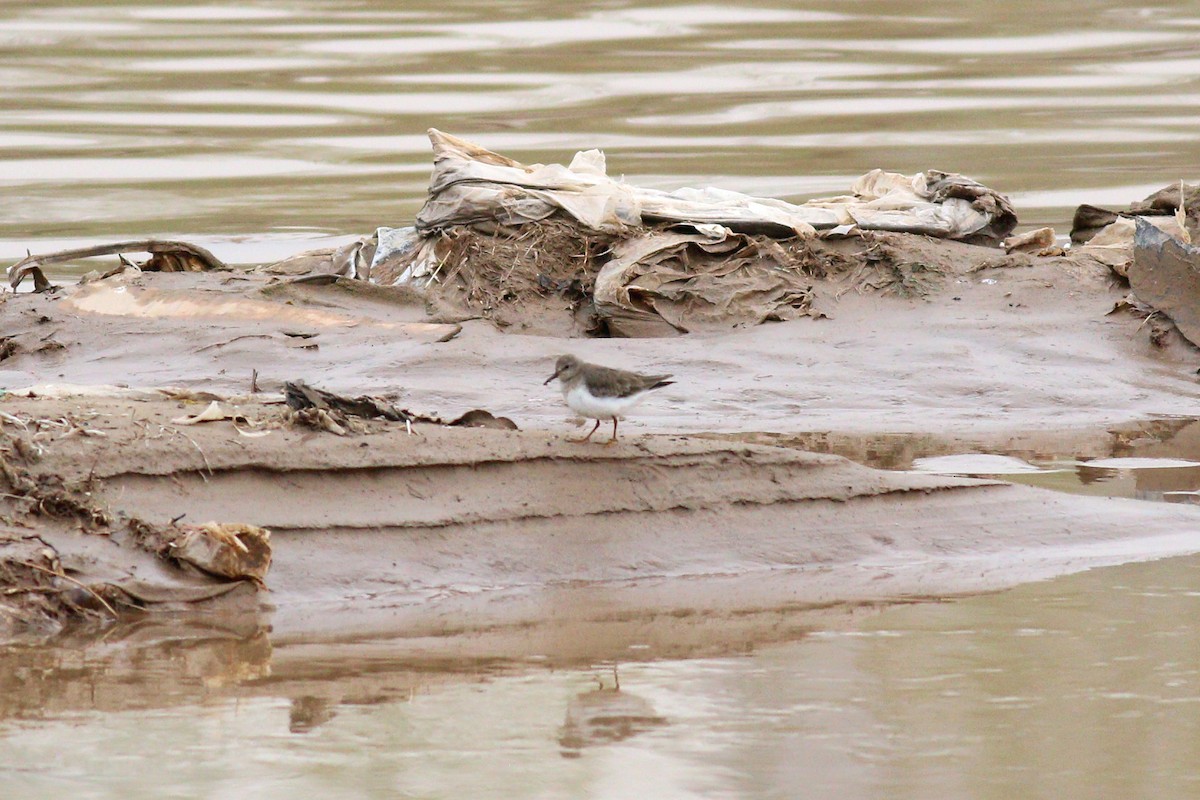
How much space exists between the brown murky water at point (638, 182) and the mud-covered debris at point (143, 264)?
9.33 feet

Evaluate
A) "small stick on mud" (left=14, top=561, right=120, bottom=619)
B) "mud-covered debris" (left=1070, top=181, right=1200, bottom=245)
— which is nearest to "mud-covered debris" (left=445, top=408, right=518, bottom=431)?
"small stick on mud" (left=14, top=561, right=120, bottom=619)

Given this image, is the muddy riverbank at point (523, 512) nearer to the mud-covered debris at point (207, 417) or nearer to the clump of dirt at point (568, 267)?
the mud-covered debris at point (207, 417)

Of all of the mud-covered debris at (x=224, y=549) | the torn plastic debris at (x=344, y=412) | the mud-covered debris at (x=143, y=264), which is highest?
the mud-covered debris at (x=143, y=264)

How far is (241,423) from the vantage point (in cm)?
676

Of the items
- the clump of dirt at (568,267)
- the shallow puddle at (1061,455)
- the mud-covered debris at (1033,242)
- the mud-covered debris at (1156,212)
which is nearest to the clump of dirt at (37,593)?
the shallow puddle at (1061,455)

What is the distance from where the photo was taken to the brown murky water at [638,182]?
4758 mm

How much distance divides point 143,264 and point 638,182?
6.02 metres

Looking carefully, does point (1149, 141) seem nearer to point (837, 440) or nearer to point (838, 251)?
point (838, 251)

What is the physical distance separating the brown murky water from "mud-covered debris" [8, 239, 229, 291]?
284cm

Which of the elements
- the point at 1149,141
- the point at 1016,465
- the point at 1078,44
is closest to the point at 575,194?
the point at 1016,465

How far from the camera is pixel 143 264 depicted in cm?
1145

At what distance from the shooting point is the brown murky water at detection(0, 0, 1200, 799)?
4.76 meters

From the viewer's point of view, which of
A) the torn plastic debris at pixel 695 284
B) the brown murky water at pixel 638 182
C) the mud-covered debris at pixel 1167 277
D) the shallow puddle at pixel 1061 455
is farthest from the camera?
the torn plastic debris at pixel 695 284

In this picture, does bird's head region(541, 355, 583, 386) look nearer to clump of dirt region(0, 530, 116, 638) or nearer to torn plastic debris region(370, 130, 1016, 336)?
clump of dirt region(0, 530, 116, 638)
